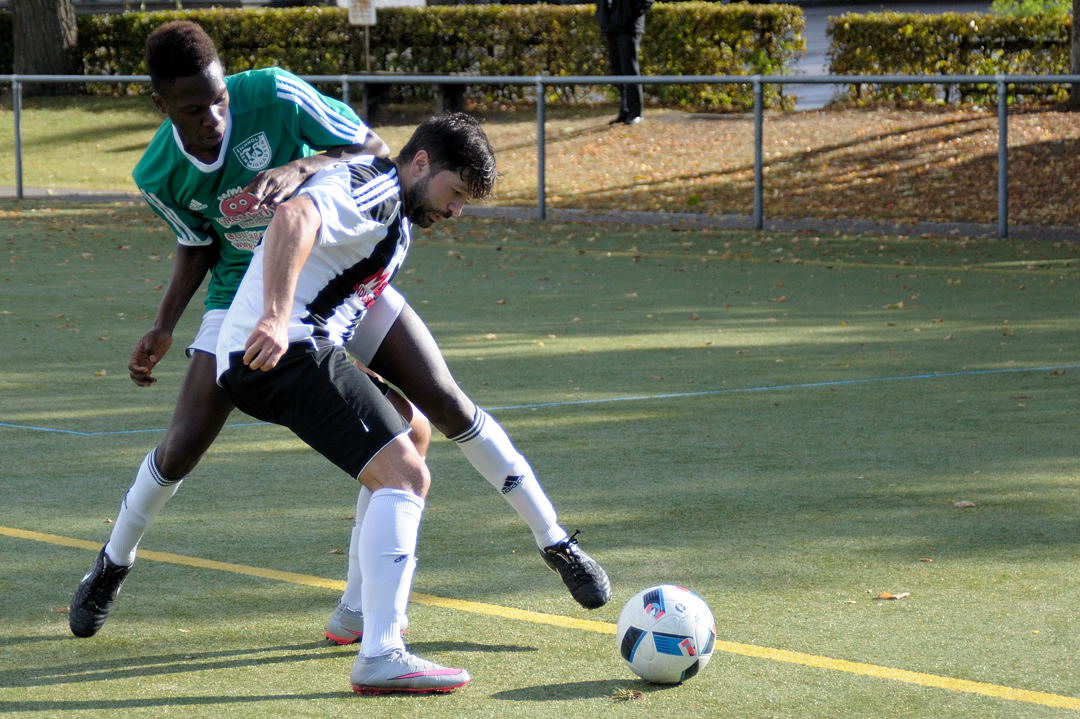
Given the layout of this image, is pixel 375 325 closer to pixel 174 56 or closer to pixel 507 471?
pixel 507 471

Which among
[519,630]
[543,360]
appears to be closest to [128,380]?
[543,360]

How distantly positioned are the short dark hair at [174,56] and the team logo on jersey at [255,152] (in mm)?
346

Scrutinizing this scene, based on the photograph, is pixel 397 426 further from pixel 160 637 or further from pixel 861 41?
pixel 861 41

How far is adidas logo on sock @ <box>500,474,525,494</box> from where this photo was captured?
202 inches

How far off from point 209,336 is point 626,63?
19.8 m

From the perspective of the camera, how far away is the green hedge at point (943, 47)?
2522 cm

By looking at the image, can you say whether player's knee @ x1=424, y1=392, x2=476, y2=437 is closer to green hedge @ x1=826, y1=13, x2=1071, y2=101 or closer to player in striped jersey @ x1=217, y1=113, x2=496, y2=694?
player in striped jersey @ x1=217, y1=113, x2=496, y2=694

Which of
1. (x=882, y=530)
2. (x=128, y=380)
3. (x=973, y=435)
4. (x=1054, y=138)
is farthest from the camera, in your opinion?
(x=1054, y=138)

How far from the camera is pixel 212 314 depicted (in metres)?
5.27

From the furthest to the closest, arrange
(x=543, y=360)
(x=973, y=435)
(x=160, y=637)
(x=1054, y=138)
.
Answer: (x=1054, y=138), (x=543, y=360), (x=973, y=435), (x=160, y=637)

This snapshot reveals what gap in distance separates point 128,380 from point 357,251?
5.73 metres

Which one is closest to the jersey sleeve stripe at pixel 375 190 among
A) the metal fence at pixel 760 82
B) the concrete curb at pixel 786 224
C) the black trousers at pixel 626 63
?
the metal fence at pixel 760 82

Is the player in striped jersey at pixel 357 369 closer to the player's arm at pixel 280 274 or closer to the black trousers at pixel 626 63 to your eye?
the player's arm at pixel 280 274

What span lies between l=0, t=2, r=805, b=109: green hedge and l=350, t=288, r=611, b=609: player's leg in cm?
2166
